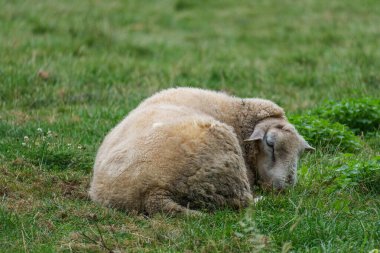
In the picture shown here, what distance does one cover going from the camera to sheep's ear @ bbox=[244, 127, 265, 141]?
6766 mm

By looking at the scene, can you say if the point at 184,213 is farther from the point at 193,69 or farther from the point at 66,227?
the point at 193,69

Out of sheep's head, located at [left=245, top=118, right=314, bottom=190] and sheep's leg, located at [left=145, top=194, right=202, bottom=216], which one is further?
sheep's head, located at [left=245, top=118, right=314, bottom=190]

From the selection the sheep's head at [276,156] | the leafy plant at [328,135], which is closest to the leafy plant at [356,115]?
the leafy plant at [328,135]

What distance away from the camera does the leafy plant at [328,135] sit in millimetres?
8094

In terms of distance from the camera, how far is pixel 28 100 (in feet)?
32.9

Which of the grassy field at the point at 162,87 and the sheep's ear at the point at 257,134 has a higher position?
the sheep's ear at the point at 257,134

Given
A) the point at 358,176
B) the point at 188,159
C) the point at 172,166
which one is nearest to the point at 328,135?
the point at 358,176

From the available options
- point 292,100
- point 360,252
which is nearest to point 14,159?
point 360,252

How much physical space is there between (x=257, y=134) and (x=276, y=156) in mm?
249

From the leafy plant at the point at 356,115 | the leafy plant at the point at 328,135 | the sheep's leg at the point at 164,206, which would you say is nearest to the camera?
the sheep's leg at the point at 164,206

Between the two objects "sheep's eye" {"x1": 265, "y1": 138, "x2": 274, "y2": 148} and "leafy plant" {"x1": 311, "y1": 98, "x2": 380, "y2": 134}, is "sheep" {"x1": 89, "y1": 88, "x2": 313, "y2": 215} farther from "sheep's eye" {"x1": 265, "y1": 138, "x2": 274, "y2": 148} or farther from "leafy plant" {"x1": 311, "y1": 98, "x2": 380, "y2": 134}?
"leafy plant" {"x1": 311, "y1": 98, "x2": 380, "y2": 134}

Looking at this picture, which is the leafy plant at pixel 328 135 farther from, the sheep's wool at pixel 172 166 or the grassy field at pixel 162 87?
the sheep's wool at pixel 172 166

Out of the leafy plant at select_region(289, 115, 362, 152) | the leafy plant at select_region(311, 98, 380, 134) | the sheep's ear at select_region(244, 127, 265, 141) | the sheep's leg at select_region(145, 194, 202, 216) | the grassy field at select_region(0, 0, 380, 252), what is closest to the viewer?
the grassy field at select_region(0, 0, 380, 252)

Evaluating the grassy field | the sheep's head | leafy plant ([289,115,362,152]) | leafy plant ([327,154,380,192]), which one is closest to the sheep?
the sheep's head
